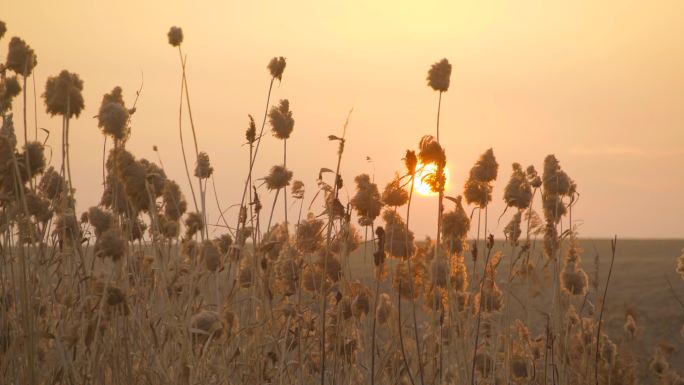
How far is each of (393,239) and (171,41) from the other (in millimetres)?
1230

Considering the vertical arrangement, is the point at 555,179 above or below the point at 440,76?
below

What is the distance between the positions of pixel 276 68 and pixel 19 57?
38.4 inches

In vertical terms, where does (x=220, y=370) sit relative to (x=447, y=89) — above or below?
below

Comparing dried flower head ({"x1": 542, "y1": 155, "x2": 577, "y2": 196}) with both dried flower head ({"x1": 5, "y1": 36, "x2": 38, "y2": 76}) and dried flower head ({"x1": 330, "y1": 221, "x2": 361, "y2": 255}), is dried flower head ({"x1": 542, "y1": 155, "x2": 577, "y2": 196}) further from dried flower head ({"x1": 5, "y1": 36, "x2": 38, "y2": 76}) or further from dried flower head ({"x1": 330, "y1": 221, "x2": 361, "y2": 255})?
dried flower head ({"x1": 5, "y1": 36, "x2": 38, "y2": 76})

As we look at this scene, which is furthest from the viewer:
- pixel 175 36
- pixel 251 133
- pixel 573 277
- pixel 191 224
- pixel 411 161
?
pixel 573 277

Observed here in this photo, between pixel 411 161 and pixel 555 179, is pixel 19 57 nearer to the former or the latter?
pixel 411 161

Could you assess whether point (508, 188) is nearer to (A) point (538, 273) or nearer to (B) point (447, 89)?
(A) point (538, 273)

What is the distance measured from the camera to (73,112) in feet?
9.42

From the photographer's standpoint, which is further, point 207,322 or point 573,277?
point 573,277

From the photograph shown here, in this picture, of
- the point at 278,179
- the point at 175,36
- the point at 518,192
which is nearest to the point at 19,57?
the point at 175,36

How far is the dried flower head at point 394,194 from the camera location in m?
3.64

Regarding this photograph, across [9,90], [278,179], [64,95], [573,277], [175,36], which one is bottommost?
[573,277]

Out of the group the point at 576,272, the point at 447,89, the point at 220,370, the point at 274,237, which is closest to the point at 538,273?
the point at 576,272

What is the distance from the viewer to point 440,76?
3273mm
